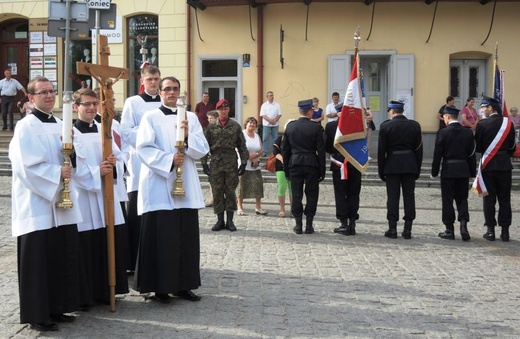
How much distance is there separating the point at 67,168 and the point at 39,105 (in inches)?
23.7

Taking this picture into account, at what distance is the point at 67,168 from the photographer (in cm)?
575

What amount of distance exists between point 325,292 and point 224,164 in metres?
4.22

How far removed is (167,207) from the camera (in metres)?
6.56

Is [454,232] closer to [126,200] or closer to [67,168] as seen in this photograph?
[126,200]

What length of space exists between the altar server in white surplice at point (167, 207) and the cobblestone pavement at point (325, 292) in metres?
0.27

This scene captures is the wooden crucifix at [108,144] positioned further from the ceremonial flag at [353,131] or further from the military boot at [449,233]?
the military boot at [449,233]

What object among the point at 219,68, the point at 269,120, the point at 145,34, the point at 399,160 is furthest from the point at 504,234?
the point at 145,34

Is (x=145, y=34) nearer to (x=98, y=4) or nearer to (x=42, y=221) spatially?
(x=98, y=4)

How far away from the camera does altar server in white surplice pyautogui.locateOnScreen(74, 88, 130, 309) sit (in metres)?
6.19

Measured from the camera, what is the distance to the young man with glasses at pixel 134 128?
7.71 m

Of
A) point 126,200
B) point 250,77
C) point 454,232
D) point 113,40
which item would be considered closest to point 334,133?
point 454,232

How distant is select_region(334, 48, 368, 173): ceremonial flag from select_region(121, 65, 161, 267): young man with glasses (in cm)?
358

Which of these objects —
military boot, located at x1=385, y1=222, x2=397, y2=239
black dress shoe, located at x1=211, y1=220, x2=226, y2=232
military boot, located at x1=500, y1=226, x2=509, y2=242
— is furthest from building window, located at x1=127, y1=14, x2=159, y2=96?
military boot, located at x1=500, y1=226, x2=509, y2=242

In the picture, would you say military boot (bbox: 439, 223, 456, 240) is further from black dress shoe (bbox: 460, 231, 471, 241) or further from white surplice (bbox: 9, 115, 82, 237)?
white surplice (bbox: 9, 115, 82, 237)
